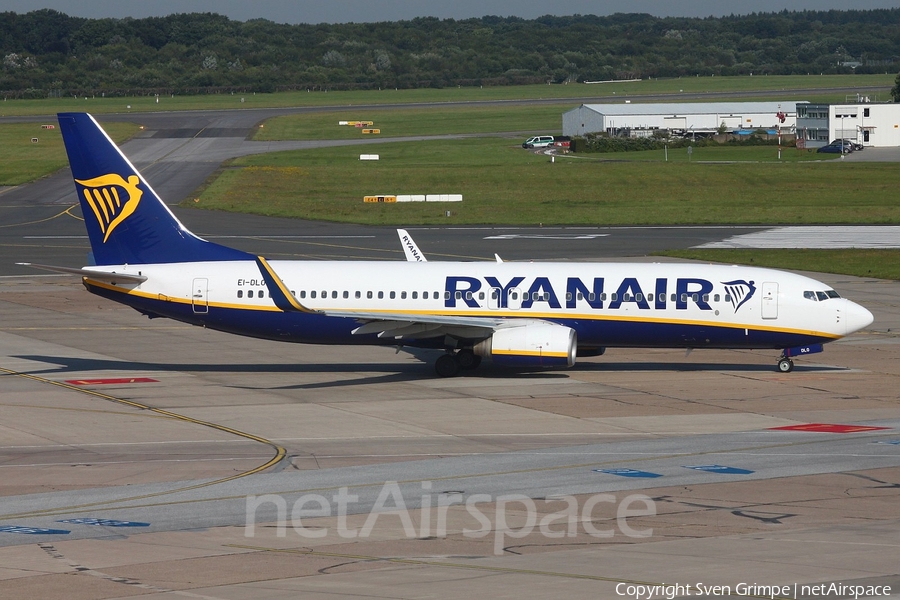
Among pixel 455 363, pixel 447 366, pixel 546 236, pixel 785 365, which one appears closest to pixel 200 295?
pixel 447 366

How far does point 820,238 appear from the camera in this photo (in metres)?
80.3

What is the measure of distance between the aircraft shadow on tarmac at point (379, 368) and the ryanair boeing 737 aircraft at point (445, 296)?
97cm

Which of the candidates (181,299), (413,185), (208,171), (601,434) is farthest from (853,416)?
(208,171)

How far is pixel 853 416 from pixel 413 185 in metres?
81.6

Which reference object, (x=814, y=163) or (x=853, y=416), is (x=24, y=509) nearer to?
(x=853, y=416)

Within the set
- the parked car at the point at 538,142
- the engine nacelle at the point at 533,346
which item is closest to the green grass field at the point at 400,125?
the parked car at the point at 538,142

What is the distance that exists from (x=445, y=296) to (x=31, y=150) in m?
117

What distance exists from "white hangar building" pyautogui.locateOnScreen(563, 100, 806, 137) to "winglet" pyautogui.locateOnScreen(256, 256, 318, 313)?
132 m

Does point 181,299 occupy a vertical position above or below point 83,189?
below

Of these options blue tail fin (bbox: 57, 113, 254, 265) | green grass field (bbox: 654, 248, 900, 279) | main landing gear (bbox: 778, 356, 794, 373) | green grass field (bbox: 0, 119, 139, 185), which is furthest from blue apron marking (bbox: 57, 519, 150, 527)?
green grass field (bbox: 0, 119, 139, 185)

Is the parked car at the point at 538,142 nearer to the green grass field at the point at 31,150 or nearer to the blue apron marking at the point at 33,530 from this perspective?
the green grass field at the point at 31,150

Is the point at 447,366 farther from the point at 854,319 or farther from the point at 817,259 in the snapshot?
the point at 817,259

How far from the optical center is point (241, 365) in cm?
4466

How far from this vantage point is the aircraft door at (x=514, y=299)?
136ft
